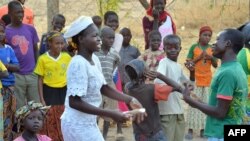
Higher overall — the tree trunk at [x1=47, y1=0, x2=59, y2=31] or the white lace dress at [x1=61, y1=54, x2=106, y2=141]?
the tree trunk at [x1=47, y1=0, x2=59, y2=31]

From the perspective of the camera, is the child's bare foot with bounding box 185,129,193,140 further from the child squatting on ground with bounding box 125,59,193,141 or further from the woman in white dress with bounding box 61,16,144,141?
the woman in white dress with bounding box 61,16,144,141

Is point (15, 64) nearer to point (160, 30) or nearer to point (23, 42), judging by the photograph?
point (23, 42)

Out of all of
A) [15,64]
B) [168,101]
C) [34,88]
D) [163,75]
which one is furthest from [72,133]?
[34,88]

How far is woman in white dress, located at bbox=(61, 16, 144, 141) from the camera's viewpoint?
4.76m

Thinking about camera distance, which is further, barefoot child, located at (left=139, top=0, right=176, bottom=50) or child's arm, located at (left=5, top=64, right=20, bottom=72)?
barefoot child, located at (left=139, top=0, right=176, bottom=50)

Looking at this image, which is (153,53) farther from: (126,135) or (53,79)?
(126,135)

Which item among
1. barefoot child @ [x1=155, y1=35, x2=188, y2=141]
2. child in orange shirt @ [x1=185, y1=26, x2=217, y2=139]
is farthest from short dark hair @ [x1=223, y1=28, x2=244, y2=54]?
child in orange shirt @ [x1=185, y1=26, x2=217, y2=139]

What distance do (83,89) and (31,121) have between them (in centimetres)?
81

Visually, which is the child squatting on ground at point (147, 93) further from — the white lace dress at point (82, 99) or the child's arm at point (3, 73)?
the child's arm at point (3, 73)

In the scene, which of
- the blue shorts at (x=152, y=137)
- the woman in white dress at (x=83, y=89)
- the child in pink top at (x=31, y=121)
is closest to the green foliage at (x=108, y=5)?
the blue shorts at (x=152, y=137)

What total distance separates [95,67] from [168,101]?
1.68 meters

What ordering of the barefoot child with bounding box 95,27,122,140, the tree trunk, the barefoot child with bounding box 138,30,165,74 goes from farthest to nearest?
the tree trunk → the barefoot child with bounding box 95,27,122,140 → the barefoot child with bounding box 138,30,165,74

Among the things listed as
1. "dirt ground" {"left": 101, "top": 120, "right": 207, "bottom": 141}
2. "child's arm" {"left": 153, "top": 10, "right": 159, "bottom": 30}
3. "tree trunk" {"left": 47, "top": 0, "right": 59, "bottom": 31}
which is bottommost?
"dirt ground" {"left": 101, "top": 120, "right": 207, "bottom": 141}

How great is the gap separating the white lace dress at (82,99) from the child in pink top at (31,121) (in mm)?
513
